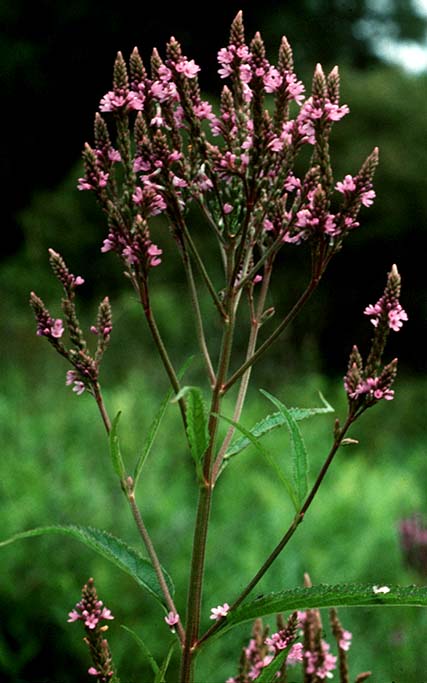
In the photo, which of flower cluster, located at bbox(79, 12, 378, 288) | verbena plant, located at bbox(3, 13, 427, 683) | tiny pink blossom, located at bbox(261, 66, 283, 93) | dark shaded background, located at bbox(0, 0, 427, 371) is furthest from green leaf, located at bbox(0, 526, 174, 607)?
dark shaded background, located at bbox(0, 0, 427, 371)

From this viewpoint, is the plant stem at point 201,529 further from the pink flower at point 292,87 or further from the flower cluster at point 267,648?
the pink flower at point 292,87

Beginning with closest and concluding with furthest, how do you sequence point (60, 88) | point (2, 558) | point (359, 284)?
point (2, 558)
point (359, 284)
point (60, 88)

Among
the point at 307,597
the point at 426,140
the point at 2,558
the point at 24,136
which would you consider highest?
the point at 24,136

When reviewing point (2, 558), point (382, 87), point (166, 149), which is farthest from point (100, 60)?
point (166, 149)

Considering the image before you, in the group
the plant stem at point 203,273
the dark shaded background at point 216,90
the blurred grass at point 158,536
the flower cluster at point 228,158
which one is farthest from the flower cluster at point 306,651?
the dark shaded background at point 216,90

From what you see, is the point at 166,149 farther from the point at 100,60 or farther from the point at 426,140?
the point at 100,60

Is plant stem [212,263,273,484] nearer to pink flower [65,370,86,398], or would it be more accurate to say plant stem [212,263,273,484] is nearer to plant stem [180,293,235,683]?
plant stem [180,293,235,683]

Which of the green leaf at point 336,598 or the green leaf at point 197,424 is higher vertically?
the green leaf at point 197,424
